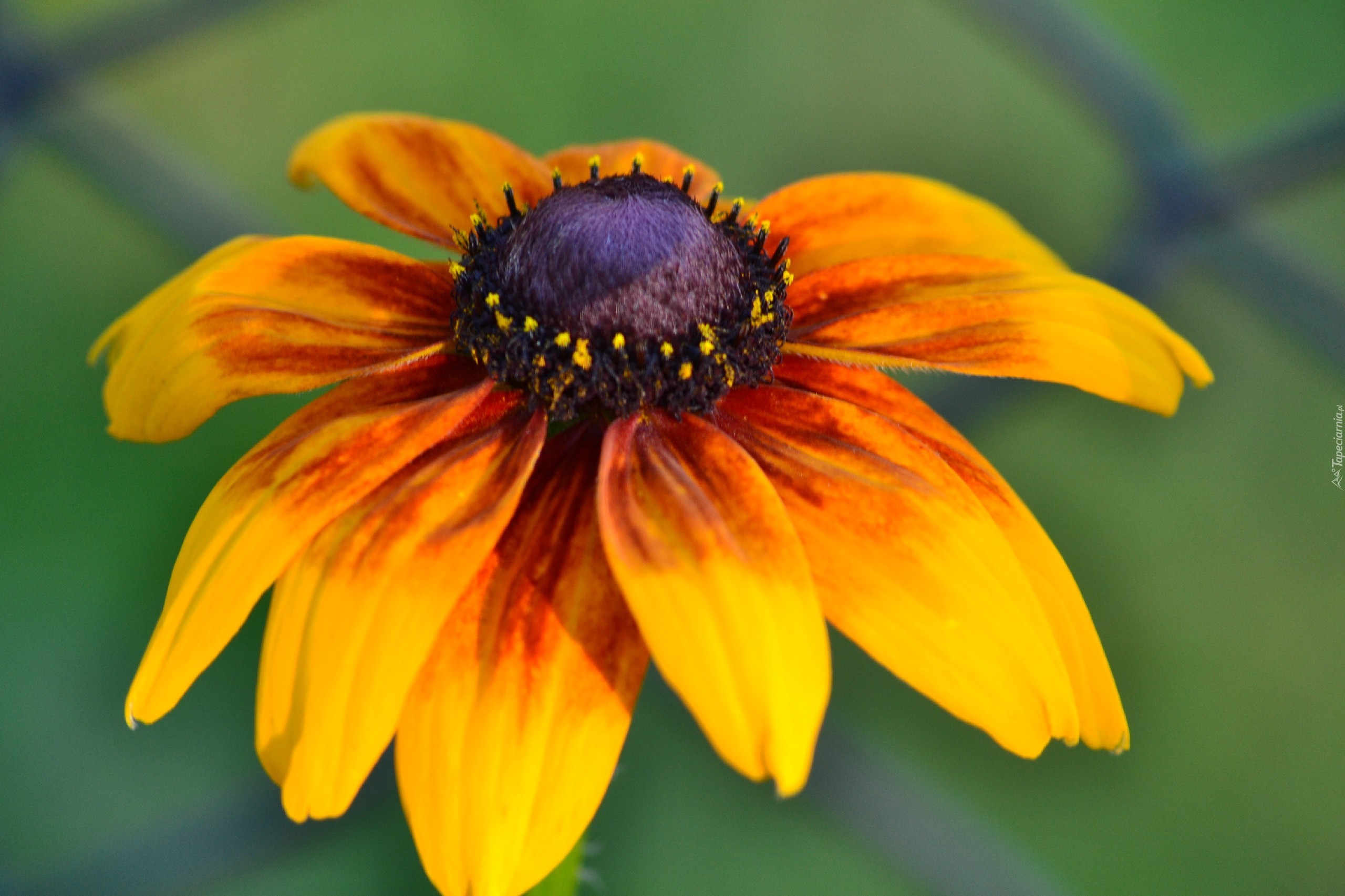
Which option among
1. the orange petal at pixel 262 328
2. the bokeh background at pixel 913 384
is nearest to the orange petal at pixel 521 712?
the orange petal at pixel 262 328

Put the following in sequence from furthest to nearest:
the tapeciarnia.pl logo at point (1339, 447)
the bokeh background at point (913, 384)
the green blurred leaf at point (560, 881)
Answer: the tapeciarnia.pl logo at point (1339, 447) → the bokeh background at point (913, 384) → the green blurred leaf at point (560, 881)

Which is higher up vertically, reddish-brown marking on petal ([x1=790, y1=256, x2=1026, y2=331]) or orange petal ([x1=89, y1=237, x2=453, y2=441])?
reddish-brown marking on petal ([x1=790, y1=256, x2=1026, y2=331])

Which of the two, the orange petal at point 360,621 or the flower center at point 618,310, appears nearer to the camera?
the orange petal at point 360,621

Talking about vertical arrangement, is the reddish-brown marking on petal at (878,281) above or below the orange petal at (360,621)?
above

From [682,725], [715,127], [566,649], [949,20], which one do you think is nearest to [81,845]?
[682,725]

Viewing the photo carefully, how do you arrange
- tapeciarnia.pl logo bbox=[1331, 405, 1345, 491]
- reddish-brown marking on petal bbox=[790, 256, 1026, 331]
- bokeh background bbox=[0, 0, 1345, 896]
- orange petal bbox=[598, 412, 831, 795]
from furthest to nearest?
tapeciarnia.pl logo bbox=[1331, 405, 1345, 491] → bokeh background bbox=[0, 0, 1345, 896] → reddish-brown marking on petal bbox=[790, 256, 1026, 331] → orange petal bbox=[598, 412, 831, 795]

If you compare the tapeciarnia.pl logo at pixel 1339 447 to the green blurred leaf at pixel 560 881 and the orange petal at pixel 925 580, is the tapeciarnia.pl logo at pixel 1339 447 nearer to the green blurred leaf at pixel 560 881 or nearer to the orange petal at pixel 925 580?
the orange petal at pixel 925 580

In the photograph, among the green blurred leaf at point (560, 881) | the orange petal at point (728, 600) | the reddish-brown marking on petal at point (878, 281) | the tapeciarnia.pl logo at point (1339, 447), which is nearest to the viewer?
the orange petal at point (728, 600)

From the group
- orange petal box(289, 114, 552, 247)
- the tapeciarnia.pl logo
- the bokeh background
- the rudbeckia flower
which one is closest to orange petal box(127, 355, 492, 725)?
the rudbeckia flower

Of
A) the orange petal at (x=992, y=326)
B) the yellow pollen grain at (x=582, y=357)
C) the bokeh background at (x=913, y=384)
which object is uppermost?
the orange petal at (x=992, y=326)

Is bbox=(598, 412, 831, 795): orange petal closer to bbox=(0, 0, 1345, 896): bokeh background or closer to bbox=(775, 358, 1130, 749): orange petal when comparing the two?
bbox=(775, 358, 1130, 749): orange petal
